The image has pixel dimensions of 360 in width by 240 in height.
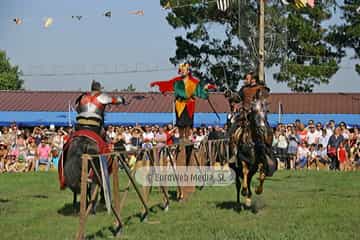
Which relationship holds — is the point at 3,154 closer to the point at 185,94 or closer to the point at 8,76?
the point at 185,94

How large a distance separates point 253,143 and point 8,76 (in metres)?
81.6

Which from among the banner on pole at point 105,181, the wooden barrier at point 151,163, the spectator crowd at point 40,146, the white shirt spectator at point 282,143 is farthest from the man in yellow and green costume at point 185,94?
the white shirt spectator at point 282,143

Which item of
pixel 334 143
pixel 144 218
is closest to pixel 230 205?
pixel 144 218

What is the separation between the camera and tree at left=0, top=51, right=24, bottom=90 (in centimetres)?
8829

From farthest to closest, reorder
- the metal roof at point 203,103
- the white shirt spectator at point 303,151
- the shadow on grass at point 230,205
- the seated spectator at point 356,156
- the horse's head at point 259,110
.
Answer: the metal roof at point 203,103 → the white shirt spectator at point 303,151 → the seated spectator at point 356,156 → the shadow on grass at point 230,205 → the horse's head at point 259,110

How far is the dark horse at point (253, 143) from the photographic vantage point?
11.3 meters

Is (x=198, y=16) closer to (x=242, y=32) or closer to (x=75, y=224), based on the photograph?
(x=242, y=32)

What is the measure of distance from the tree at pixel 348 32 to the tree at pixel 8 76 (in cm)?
5353

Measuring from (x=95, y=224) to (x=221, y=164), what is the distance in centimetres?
916

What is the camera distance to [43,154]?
24094mm

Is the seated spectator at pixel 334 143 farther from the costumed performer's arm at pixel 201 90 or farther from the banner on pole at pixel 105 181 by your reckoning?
the banner on pole at pixel 105 181

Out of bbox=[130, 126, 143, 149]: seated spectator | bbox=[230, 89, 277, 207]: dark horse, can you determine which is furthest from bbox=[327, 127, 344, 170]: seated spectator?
bbox=[230, 89, 277, 207]: dark horse

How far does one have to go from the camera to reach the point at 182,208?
41.1 feet

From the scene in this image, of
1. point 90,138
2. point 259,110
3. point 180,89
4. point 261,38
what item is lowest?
point 90,138
